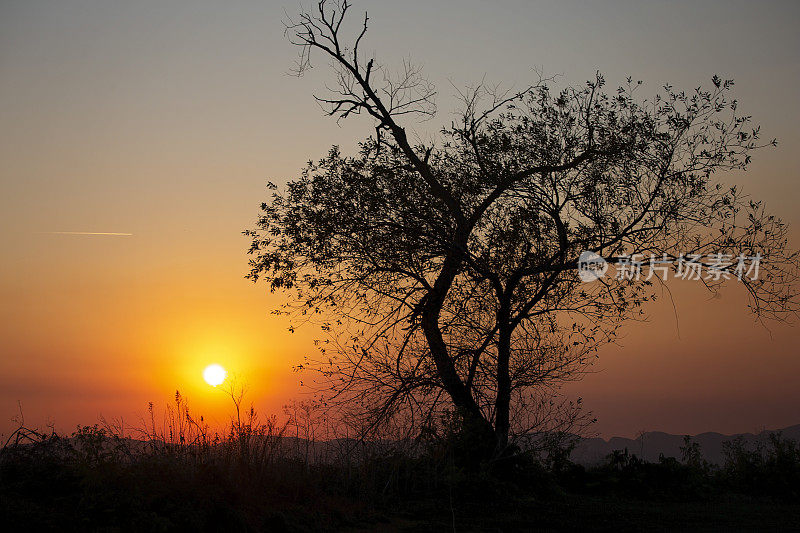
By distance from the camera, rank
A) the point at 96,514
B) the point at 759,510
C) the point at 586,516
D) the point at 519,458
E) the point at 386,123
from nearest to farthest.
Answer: the point at 96,514, the point at 586,516, the point at 759,510, the point at 519,458, the point at 386,123

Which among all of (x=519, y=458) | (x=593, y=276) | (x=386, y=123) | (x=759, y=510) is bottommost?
(x=759, y=510)

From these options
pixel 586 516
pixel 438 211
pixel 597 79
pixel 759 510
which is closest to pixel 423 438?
pixel 586 516

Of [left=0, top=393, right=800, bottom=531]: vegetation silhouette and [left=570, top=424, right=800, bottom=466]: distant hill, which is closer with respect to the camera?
[left=0, top=393, right=800, bottom=531]: vegetation silhouette

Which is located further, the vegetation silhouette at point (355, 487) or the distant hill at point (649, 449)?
the distant hill at point (649, 449)

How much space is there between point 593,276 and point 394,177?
460 centimetres

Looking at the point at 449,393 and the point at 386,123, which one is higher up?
the point at 386,123

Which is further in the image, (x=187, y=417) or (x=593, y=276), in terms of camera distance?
(x=593, y=276)

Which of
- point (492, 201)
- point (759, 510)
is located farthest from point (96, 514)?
point (759, 510)

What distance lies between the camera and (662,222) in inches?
555

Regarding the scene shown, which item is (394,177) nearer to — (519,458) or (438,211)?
(438,211)

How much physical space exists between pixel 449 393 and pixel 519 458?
189cm

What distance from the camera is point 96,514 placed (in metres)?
7.81

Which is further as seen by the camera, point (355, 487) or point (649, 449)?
point (649, 449)

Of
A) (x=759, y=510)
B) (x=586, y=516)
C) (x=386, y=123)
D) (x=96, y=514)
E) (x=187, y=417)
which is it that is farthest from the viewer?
(x=386, y=123)
